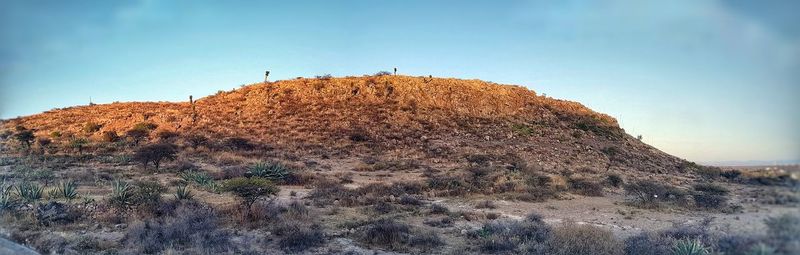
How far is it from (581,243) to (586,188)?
11.1 m

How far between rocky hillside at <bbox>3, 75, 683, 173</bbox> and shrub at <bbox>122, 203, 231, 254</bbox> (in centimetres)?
2010

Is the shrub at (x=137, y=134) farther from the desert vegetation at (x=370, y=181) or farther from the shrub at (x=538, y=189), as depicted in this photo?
the shrub at (x=538, y=189)

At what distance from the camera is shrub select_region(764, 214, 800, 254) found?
2682 mm

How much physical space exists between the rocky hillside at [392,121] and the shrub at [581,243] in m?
19.0

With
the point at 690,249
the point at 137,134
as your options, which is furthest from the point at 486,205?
the point at 137,134

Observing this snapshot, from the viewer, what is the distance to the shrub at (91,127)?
3859 cm

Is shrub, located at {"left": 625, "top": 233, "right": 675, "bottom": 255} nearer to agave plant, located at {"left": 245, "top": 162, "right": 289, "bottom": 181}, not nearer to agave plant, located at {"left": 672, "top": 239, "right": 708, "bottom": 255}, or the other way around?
agave plant, located at {"left": 672, "top": 239, "right": 708, "bottom": 255}

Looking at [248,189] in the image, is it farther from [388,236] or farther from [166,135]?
[166,135]

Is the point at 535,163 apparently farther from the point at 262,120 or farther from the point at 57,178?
the point at 57,178

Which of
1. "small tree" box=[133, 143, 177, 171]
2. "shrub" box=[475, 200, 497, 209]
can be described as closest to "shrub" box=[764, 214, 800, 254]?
"shrub" box=[475, 200, 497, 209]

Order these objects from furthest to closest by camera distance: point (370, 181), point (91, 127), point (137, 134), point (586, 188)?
1. point (91, 127)
2. point (137, 134)
3. point (370, 181)
4. point (586, 188)

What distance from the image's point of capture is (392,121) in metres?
38.3

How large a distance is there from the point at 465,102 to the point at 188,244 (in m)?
35.4

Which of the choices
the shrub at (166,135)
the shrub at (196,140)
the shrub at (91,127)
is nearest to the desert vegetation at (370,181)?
the shrub at (166,135)
